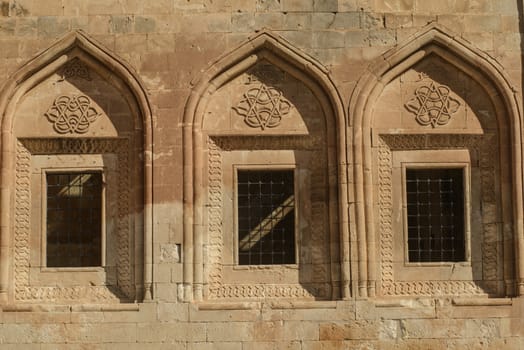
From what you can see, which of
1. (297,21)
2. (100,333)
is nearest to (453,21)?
(297,21)

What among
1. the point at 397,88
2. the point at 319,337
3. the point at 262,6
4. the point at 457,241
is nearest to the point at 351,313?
the point at 319,337

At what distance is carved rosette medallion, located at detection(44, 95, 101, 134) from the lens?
1683cm

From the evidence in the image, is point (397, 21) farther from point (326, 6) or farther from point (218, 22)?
point (218, 22)

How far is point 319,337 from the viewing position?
53.1 ft

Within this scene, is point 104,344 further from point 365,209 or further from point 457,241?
point 457,241

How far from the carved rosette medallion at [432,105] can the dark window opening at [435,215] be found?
703 mm

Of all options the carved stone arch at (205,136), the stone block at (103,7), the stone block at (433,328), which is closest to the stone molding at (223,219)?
the carved stone arch at (205,136)

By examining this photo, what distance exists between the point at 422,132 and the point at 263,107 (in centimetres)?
222

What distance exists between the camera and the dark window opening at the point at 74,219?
1672 cm

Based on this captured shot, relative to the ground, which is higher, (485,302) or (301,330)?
(485,302)

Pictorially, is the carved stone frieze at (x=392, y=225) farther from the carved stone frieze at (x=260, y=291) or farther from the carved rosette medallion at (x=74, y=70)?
the carved rosette medallion at (x=74, y=70)

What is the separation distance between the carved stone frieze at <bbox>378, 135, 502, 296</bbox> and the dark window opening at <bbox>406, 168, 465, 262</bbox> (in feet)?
0.97

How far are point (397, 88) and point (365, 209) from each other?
1796 millimetres

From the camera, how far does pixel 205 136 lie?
16797mm
